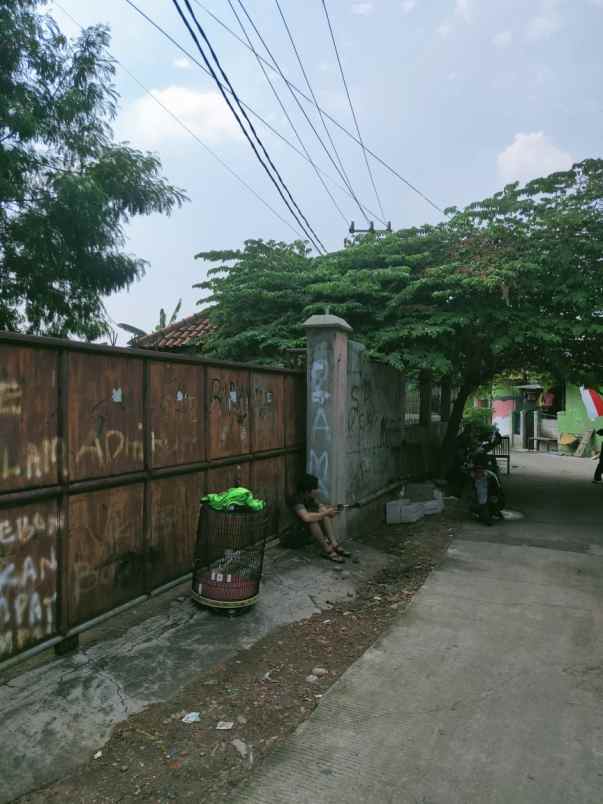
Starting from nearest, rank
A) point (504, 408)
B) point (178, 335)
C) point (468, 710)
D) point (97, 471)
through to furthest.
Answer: point (468, 710) → point (97, 471) → point (178, 335) → point (504, 408)

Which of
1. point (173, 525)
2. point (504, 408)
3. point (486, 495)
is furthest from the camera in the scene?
point (504, 408)

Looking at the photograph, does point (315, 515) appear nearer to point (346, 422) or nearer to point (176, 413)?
point (346, 422)

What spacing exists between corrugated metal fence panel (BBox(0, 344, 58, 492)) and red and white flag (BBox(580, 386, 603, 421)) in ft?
76.7

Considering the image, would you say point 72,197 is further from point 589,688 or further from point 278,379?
point 589,688

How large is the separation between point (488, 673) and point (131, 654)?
93.1 inches

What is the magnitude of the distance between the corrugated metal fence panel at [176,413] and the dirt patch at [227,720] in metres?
1.60

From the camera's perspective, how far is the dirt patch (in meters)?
2.49

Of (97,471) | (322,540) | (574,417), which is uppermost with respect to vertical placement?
(97,471)

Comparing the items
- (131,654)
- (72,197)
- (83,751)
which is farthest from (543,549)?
(72,197)

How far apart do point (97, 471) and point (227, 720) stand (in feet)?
5.73

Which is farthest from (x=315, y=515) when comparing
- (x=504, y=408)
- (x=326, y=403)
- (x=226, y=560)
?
(x=504, y=408)

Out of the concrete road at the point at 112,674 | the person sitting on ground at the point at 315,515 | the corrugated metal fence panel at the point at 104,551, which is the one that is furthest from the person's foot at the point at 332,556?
the corrugated metal fence panel at the point at 104,551

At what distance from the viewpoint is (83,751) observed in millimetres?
2703

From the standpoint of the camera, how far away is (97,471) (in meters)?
3.68
